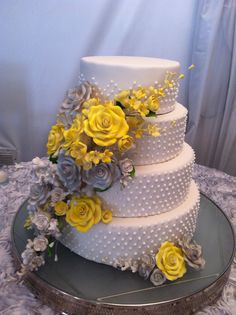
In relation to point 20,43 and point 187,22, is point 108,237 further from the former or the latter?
point 187,22

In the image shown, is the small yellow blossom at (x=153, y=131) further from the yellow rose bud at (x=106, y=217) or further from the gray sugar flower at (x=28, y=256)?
the gray sugar flower at (x=28, y=256)

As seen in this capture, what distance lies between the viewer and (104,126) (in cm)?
73

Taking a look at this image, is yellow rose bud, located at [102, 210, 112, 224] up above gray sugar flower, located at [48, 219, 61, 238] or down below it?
above

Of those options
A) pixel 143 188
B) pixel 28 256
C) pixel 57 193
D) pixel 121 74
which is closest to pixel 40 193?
pixel 57 193

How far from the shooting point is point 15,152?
186 centimetres

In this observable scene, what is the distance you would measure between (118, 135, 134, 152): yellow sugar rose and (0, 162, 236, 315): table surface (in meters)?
0.32

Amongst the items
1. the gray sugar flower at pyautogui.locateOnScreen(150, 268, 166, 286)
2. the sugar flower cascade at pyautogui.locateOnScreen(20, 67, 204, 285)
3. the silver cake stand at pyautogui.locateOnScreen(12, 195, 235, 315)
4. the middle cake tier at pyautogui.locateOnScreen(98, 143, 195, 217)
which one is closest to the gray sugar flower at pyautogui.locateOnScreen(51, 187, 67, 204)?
the sugar flower cascade at pyautogui.locateOnScreen(20, 67, 204, 285)

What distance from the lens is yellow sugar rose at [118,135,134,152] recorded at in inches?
29.6

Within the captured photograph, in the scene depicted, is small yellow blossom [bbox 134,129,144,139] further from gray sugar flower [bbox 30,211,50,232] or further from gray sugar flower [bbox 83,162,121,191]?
gray sugar flower [bbox 30,211,50,232]

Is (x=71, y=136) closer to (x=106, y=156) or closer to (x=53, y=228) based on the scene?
(x=106, y=156)

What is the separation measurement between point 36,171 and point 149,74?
390 millimetres

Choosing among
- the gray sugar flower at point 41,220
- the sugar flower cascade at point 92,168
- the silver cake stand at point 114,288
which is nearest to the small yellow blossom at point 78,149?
the sugar flower cascade at point 92,168

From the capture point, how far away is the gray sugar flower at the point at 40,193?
2.88 feet

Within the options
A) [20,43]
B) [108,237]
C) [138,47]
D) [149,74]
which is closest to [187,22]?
[138,47]
